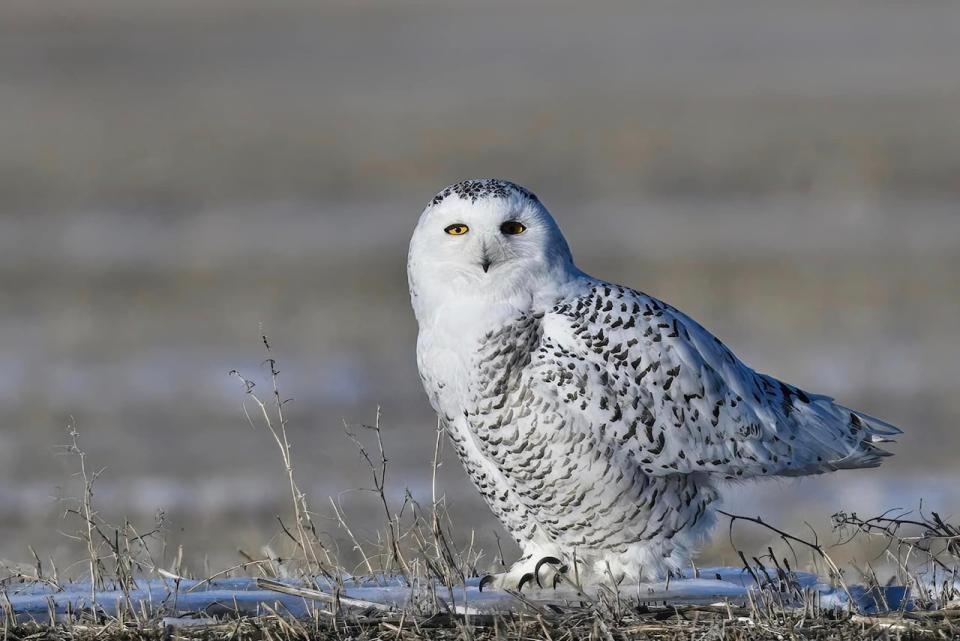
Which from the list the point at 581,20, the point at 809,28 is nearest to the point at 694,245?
the point at 809,28

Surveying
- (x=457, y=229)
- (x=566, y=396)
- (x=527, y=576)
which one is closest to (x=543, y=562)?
(x=527, y=576)

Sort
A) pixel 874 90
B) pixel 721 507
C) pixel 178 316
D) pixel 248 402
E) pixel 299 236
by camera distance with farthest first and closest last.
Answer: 1. pixel 874 90
2. pixel 299 236
3. pixel 178 316
4. pixel 248 402
5. pixel 721 507

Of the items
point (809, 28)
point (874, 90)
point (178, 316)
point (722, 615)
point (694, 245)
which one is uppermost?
point (809, 28)

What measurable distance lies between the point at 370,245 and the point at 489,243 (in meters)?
11.9

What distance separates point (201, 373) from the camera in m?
11.3

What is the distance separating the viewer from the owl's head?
5.21 metres

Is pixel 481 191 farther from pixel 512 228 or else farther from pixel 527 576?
pixel 527 576

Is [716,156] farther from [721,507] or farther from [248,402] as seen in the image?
[721,507]

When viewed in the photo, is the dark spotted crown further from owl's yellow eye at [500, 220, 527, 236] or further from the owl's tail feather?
the owl's tail feather

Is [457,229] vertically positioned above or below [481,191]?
below

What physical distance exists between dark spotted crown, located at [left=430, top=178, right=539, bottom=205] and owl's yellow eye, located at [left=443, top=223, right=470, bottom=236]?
0.29 ft

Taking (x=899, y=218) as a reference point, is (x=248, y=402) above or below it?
below

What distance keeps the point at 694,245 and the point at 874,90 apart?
17656 mm

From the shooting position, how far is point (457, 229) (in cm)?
525
